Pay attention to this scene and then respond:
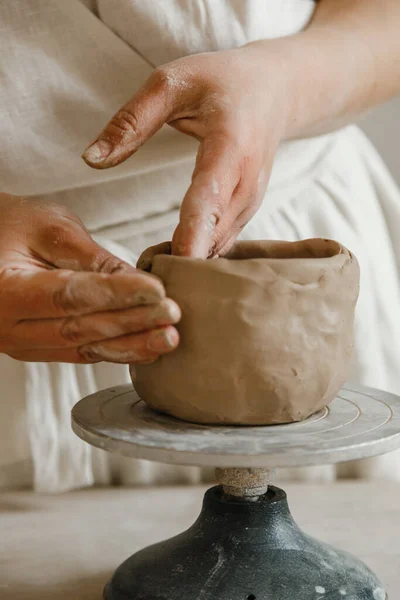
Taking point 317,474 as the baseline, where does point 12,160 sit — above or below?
above

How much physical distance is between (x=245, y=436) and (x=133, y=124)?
12.6 inches

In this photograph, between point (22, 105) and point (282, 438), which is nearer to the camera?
point (282, 438)

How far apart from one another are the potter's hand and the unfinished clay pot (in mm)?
31

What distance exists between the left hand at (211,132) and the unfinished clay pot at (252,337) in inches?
2.1

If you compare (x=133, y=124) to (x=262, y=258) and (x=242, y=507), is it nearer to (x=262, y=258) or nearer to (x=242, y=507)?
(x=262, y=258)

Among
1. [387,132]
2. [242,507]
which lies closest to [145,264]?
[242,507]

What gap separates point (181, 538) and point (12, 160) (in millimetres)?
497

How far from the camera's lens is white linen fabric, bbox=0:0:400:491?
105 cm

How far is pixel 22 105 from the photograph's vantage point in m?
1.05

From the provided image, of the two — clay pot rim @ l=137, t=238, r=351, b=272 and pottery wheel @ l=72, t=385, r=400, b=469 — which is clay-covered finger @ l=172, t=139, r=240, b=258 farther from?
pottery wheel @ l=72, t=385, r=400, b=469

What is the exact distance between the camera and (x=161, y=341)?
747 millimetres

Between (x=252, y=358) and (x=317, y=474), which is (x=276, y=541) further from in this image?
(x=317, y=474)

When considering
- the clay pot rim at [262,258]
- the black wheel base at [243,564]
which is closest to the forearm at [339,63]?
the clay pot rim at [262,258]

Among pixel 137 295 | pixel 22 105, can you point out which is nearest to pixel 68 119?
pixel 22 105
